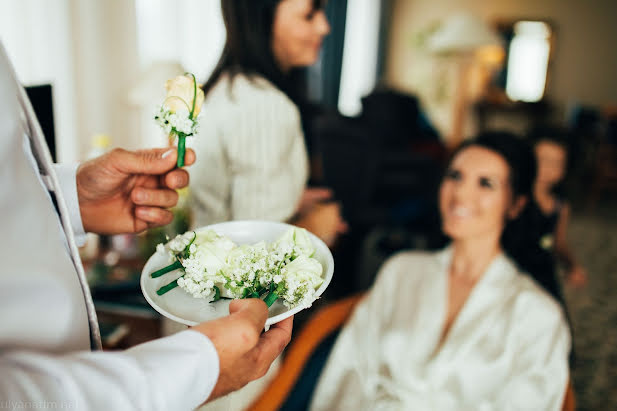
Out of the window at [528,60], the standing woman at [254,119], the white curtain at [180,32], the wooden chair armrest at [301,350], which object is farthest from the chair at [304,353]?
the window at [528,60]

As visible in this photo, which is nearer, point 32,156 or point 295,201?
point 32,156

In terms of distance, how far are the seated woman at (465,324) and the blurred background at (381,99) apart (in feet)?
0.84

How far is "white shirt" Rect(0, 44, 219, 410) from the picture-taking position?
1.47 ft

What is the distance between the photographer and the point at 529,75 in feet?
21.7

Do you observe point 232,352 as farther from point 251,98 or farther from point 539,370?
point 539,370

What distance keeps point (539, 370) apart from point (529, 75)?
250 inches

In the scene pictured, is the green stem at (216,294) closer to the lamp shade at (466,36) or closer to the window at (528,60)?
the lamp shade at (466,36)

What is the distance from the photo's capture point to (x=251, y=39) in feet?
3.10

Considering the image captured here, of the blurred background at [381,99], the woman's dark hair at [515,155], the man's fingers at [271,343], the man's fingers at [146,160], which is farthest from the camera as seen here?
the blurred background at [381,99]

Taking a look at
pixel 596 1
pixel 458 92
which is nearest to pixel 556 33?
pixel 596 1

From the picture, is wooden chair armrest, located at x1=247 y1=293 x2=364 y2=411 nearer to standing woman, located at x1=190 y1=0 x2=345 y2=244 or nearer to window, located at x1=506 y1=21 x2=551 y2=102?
standing woman, located at x1=190 y1=0 x2=345 y2=244

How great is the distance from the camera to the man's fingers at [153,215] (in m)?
0.80

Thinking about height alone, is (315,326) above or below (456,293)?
below

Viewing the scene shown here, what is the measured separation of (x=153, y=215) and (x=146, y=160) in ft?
0.37
